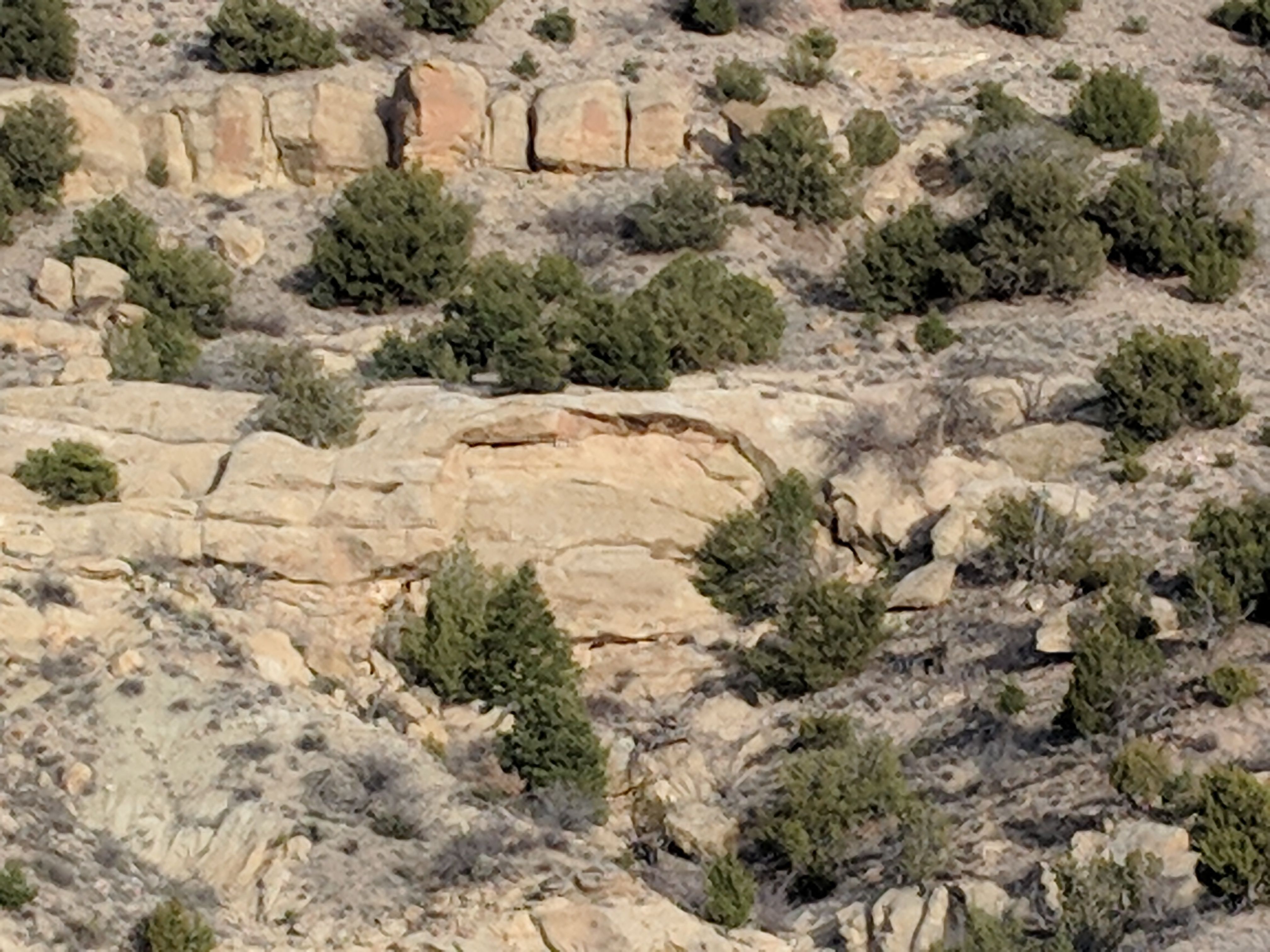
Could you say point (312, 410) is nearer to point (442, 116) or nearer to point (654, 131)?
point (442, 116)

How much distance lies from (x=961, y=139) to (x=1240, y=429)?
11395mm

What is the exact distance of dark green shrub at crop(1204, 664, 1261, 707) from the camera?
2609 centimetres

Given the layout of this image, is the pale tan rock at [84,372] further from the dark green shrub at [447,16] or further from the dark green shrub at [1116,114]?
the dark green shrub at [1116,114]

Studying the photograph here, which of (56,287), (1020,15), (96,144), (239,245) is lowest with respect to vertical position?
(239,245)

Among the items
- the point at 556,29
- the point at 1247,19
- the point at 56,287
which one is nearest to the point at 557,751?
the point at 56,287

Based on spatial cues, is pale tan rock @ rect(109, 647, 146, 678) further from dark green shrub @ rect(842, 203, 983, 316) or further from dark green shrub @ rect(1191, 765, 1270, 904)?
dark green shrub @ rect(842, 203, 983, 316)

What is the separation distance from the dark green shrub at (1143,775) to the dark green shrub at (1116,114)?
19.5 meters

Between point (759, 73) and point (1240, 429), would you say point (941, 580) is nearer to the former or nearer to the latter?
point (1240, 429)

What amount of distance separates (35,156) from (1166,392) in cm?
1969

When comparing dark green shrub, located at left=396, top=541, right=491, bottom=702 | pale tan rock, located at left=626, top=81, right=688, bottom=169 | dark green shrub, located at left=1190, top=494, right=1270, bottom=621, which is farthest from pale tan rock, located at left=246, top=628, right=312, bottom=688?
pale tan rock, located at left=626, top=81, right=688, bottom=169

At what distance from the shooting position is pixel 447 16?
4456 centimetres

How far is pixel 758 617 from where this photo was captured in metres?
30.8

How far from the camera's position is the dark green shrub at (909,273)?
3750cm

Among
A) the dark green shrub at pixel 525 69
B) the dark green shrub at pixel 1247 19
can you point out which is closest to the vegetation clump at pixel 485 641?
the dark green shrub at pixel 525 69
